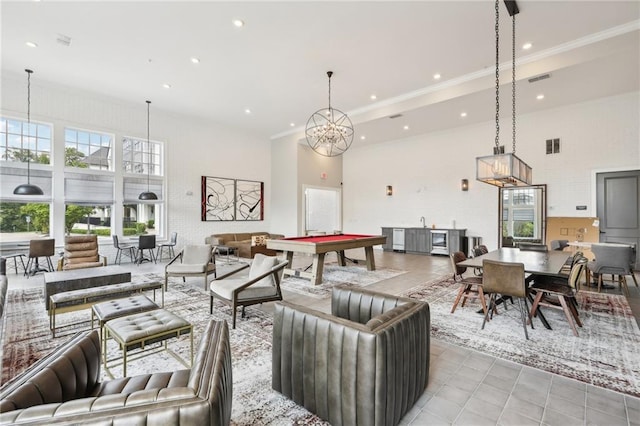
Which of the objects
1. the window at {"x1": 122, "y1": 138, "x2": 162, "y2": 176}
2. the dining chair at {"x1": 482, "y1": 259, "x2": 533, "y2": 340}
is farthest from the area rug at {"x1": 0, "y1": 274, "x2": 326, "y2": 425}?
the window at {"x1": 122, "y1": 138, "x2": 162, "y2": 176}

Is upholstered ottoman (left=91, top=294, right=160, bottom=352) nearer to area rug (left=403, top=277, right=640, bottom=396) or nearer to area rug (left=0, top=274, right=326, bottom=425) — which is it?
area rug (left=0, top=274, right=326, bottom=425)

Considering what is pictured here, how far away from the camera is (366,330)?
5.62 ft

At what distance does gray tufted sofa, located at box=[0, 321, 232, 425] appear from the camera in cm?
102

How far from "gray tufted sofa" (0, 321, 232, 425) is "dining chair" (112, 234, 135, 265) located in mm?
7012

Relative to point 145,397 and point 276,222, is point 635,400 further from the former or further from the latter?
point 276,222

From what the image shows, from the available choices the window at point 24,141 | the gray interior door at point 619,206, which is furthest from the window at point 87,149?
the gray interior door at point 619,206

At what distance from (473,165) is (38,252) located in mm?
11377

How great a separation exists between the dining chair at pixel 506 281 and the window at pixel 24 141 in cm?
958

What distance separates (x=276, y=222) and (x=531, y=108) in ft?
28.6

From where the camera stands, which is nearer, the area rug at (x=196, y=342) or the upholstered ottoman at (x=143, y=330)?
the area rug at (x=196, y=342)

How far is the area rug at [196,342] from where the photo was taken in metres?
2.07

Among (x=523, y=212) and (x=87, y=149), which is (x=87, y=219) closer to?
(x=87, y=149)

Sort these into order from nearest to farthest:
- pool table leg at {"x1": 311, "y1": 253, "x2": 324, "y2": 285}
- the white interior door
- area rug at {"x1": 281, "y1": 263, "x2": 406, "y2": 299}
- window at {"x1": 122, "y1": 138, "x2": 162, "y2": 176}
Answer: area rug at {"x1": 281, "y1": 263, "x2": 406, "y2": 299}
pool table leg at {"x1": 311, "y1": 253, "x2": 324, "y2": 285}
window at {"x1": 122, "y1": 138, "x2": 162, "y2": 176}
the white interior door

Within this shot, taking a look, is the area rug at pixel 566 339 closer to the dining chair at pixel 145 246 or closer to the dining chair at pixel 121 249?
the dining chair at pixel 145 246
